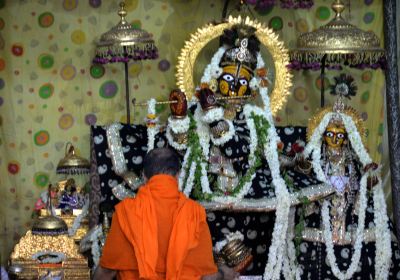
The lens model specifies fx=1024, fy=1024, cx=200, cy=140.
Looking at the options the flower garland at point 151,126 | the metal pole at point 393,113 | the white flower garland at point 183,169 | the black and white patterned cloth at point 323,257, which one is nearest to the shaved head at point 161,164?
the white flower garland at point 183,169

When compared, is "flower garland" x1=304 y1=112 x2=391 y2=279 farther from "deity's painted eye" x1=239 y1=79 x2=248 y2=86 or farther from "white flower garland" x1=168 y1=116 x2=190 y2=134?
"white flower garland" x1=168 y1=116 x2=190 y2=134

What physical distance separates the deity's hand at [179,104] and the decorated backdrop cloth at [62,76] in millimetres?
849

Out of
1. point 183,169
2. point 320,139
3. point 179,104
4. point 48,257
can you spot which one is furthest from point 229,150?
point 48,257

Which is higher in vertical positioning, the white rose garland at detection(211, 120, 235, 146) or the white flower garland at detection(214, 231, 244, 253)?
the white rose garland at detection(211, 120, 235, 146)

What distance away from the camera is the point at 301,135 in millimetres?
8031

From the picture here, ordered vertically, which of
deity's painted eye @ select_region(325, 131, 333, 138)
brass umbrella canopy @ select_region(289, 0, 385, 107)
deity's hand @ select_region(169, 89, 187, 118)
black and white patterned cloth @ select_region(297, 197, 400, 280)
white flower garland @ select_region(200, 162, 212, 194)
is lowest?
black and white patterned cloth @ select_region(297, 197, 400, 280)

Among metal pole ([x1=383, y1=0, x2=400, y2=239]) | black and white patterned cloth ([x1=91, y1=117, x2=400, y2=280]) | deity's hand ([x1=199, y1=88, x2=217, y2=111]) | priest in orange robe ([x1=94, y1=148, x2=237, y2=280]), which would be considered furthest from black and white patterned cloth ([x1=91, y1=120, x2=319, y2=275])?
priest in orange robe ([x1=94, y1=148, x2=237, y2=280])

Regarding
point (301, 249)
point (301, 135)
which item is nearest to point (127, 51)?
point (301, 135)

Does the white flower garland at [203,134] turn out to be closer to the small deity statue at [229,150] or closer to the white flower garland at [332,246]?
the small deity statue at [229,150]

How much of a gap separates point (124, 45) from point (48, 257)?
1.72 meters

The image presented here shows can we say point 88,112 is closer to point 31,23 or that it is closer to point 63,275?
point 31,23

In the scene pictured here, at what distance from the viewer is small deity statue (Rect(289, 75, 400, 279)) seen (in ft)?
25.3

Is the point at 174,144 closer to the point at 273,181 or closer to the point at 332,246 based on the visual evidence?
the point at 273,181

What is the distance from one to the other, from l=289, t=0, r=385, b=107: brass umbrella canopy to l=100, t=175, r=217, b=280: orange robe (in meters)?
2.22
